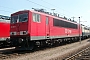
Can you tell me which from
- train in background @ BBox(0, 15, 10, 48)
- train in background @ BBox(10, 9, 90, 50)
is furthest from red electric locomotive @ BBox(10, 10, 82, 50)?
train in background @ BBox(0, 15, 10, 48)

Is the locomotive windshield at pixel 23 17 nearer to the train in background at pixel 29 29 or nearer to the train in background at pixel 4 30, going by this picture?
the train in background at pixel 29 29

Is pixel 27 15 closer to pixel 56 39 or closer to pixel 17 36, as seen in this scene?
pixel 17 36

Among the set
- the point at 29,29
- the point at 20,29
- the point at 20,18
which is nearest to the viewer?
the point at 29,29

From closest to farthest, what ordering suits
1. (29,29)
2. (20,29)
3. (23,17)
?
(29,29), (20,29), (23,17)

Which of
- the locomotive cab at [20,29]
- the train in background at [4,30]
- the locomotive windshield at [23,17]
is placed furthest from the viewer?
the train in background at [4,30]

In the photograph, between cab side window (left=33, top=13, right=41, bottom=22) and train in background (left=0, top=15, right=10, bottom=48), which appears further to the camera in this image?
train in background (left=0, top=15, right=10, bottom=48)

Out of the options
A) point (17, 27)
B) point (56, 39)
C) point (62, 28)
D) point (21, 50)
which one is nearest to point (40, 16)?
point (17, 27)

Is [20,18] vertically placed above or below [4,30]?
above

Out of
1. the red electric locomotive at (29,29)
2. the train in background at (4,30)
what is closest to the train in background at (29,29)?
the red electric locomotive at (29,29)

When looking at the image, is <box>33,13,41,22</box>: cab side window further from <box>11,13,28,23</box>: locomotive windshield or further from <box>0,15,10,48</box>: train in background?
<box>0,15,10,48</box>: train in background

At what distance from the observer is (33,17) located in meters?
14.7

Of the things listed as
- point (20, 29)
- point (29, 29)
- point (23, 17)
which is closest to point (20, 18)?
point (23, 17)

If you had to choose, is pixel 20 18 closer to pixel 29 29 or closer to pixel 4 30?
pixel 29 29

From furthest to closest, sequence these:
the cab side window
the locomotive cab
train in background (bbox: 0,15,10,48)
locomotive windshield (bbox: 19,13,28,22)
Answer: train in background (bbox: 0,15,10,48)
the cab side window
locomotive windshield (bbox: 19,13,28,22)
the locomotive cab
